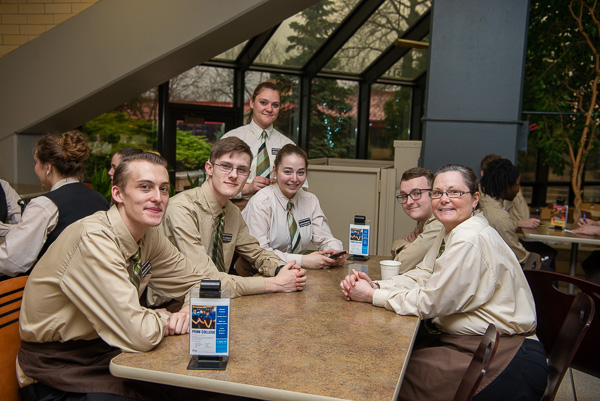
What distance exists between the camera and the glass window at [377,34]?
8.14 metres

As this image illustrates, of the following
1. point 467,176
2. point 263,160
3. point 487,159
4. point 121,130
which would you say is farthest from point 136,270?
point 121,130

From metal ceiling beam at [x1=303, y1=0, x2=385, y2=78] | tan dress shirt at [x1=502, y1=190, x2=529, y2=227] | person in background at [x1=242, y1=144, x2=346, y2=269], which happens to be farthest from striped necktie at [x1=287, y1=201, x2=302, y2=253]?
metal ceiling beam at [x1=303, y1=0, x2=385, y2=78]

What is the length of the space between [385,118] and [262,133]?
604cm

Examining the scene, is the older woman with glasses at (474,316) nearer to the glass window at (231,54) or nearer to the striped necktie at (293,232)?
the striped necktie at (293,232)

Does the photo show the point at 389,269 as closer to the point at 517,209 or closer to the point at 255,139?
the point at 255,139

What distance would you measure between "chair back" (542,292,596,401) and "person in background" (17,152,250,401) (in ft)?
4.18

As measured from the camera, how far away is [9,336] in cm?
190

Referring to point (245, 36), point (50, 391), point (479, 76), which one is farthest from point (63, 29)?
point (50, 391)

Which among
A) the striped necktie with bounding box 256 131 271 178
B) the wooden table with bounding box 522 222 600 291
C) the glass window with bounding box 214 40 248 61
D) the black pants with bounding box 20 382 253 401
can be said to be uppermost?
the glass window with bounding box 214 40 248 61

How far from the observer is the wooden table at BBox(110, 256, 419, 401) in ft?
4.86

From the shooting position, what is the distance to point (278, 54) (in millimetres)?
8312

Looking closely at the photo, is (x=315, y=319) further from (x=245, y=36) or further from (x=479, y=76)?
(x=245, y=36)

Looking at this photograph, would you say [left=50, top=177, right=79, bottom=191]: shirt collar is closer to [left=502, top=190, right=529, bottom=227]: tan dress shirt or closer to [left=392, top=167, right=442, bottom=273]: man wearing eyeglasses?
[left=392, top=167, right=442, bottom=273]: man wearing eyeglasses

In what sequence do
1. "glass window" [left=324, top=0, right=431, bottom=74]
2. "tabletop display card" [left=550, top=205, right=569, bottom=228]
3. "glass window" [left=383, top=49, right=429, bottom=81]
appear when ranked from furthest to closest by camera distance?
1. "glass window" [left=383, top=49, right=429, bottom=81]
2. "glass window" [left=324, top=0, right=431, bottom=74]
3. "tabletop display card" [left=550, top=205, right=569, bottom=228]
